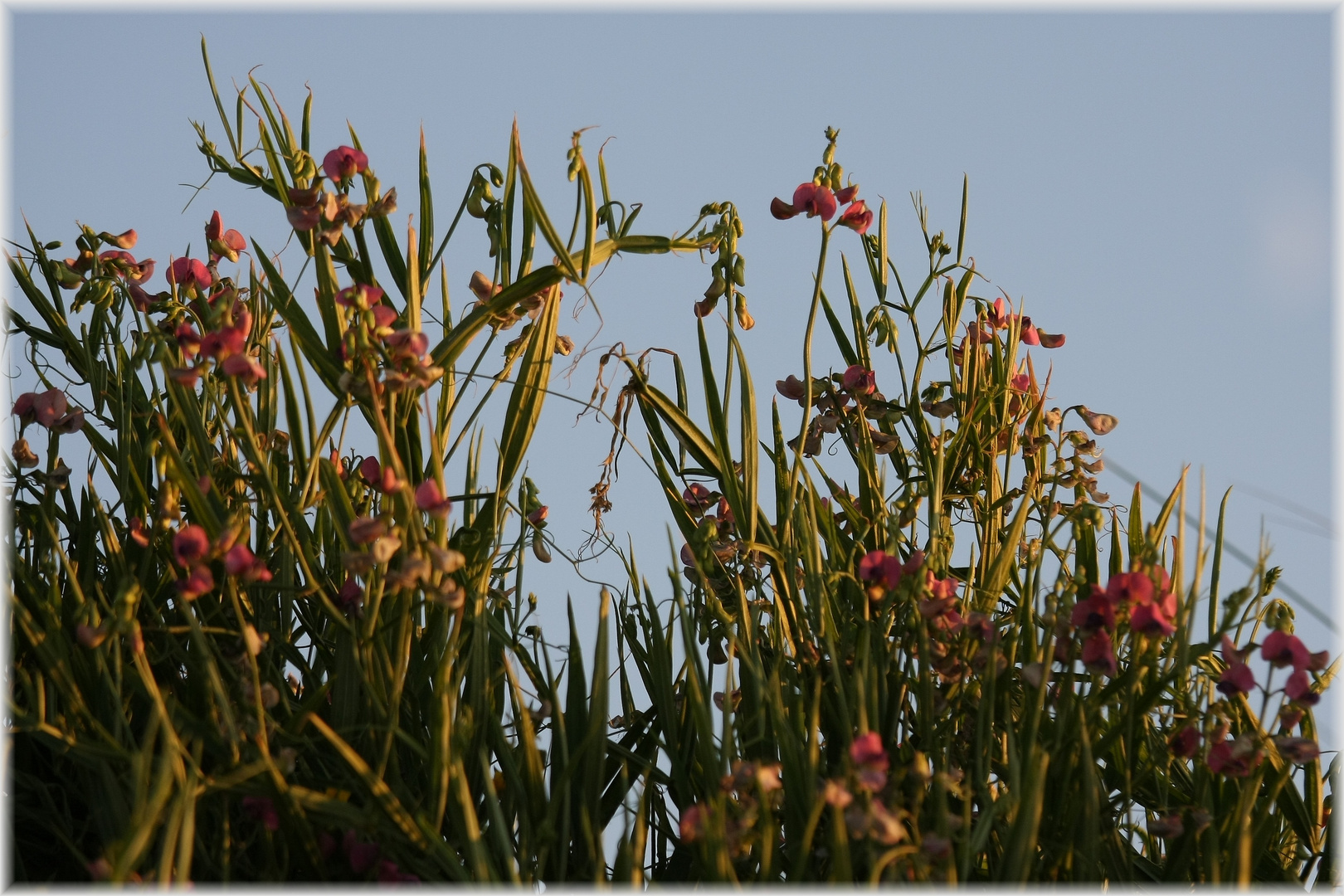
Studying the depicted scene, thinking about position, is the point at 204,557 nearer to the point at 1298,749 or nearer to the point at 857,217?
the point at 857,217

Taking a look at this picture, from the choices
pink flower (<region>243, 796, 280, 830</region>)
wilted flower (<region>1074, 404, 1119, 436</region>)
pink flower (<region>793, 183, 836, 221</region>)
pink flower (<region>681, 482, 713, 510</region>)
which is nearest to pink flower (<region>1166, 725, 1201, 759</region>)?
wilted flower (<region>1074, 404, 1119, 436</region>)

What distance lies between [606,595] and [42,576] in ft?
2.32

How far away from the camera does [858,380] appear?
1.80 m

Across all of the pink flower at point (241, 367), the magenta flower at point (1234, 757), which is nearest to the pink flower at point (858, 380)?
the magenta flower at point (1234, 757)

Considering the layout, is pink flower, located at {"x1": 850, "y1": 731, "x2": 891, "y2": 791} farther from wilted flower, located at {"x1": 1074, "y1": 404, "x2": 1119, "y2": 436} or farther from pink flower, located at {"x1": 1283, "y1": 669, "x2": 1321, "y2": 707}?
wilted flower, located at {"x1": 1074, "y1": 404, "x2": 1119, "y2": 436}

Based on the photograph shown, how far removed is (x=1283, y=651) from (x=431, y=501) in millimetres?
911

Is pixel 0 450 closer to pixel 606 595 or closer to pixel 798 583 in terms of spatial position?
pixel 606 595

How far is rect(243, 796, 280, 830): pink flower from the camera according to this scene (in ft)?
3.93

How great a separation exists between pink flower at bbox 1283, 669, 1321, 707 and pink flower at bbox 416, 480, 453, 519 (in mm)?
907

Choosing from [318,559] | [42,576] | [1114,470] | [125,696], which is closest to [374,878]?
[125,696]

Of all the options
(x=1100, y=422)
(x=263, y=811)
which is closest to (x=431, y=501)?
(x=263, y=811)

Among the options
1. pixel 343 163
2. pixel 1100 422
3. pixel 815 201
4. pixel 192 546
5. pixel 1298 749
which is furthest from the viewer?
pixel 1100 422

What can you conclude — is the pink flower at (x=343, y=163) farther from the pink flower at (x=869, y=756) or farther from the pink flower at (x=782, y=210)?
the pink flower at (x=869, y=756)

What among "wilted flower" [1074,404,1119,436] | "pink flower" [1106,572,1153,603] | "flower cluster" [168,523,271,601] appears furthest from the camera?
"wilted flower" [1074,404,1119,436]
